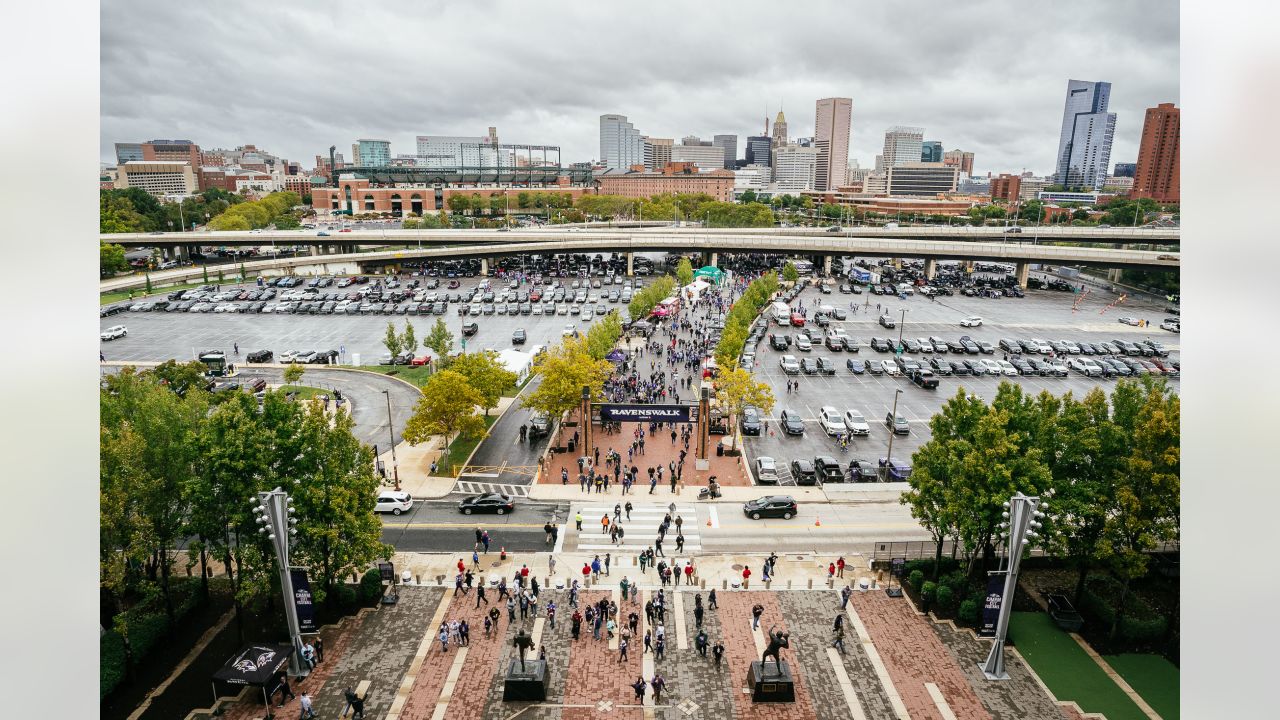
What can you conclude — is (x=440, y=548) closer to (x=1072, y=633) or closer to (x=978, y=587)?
(x=978, y=587)

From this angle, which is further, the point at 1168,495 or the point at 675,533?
the point at 675,533

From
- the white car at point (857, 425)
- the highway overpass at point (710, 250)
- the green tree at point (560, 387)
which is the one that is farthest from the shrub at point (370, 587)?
the highway overpass at point (710, 250)

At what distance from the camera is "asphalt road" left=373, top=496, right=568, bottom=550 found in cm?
2947

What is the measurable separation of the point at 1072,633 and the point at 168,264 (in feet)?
433

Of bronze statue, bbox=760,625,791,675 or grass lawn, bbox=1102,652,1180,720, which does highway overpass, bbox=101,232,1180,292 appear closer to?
Answer: grass lawn, bbox=1102,652,1180,720

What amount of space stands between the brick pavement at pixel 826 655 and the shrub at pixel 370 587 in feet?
49.1

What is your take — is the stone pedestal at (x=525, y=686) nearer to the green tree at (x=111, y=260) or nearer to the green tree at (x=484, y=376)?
the green tree at (x=484, y=376)

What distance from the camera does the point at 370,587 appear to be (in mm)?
25062

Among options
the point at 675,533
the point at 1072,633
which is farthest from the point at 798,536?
the point at 1072,633

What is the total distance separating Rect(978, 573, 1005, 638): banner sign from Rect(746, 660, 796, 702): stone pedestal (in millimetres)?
7445

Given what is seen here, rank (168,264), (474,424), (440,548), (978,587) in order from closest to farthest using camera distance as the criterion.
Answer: (978,587)
(440,548)
(474,424)
(168,264)

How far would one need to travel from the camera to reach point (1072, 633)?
23.8 meters

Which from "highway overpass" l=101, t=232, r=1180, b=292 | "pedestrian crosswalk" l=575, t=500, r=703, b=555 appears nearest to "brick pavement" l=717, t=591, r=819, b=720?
"pedestrian crosswalk" l=575, t=500, r=703, b=555
